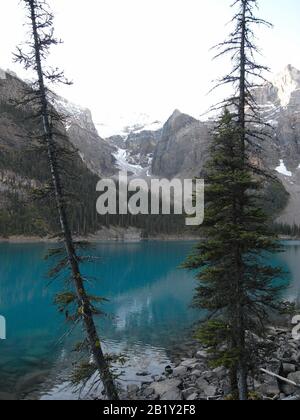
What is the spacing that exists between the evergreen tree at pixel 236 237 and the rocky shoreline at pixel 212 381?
6.17 ft

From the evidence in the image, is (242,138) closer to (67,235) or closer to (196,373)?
(67,235)

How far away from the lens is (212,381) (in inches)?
1011

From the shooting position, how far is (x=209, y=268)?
62.7 feet

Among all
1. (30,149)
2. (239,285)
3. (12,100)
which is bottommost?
(239,285)

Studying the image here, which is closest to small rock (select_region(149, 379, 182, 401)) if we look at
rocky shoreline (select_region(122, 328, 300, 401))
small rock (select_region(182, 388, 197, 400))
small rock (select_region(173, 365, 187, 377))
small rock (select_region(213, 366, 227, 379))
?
rocky shoreline (select_region(122, 328, 300, 401))

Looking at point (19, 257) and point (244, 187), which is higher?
point (244, 187)

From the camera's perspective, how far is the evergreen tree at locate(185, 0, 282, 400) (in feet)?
59.7

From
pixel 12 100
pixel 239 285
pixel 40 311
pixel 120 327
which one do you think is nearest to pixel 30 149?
pixel 12 100

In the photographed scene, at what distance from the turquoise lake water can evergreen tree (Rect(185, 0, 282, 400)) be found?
224 cm

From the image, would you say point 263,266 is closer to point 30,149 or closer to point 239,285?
point 239,285

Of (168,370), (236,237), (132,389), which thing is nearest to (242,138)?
(236,237)

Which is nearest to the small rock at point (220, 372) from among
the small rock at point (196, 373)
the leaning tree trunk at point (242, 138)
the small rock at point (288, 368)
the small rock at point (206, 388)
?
the small rock at point (196, 373)
